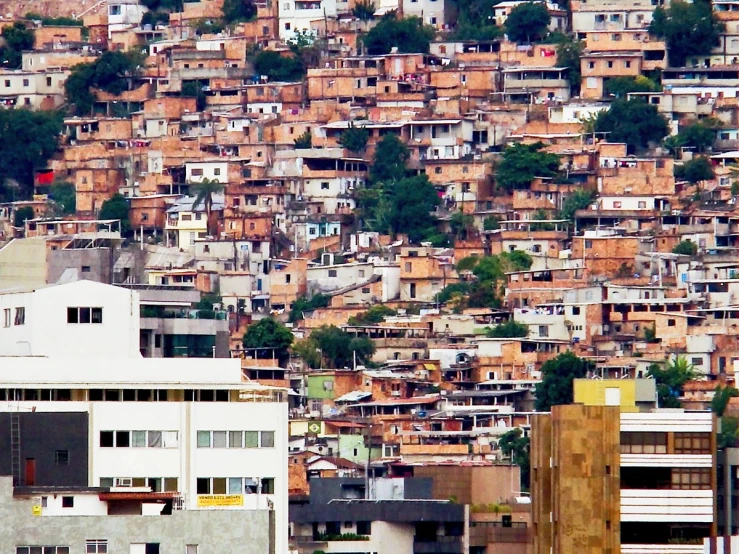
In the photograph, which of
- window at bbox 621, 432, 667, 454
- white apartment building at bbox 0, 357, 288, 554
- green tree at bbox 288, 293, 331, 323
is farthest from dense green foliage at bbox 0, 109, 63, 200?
white apartment building at bbox 0, 357, 288, 554

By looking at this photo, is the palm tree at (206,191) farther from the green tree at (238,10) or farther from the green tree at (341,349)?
the green tree at (238,10)

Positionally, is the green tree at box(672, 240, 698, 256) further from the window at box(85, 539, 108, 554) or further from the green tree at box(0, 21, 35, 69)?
the window at box(85, 539, 108, 554)

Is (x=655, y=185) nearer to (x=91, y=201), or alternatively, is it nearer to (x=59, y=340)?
(x=91, y=201)

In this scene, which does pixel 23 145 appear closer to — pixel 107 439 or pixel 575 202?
pixel 575 202

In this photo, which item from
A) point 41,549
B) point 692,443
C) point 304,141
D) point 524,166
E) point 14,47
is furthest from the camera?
point 14,47

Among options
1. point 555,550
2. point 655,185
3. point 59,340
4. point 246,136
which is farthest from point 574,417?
point 246,136

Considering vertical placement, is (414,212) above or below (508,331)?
above

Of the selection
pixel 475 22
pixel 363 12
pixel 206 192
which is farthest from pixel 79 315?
pixel 363 12

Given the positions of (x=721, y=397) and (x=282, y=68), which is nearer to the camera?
(x=721, y=397)
